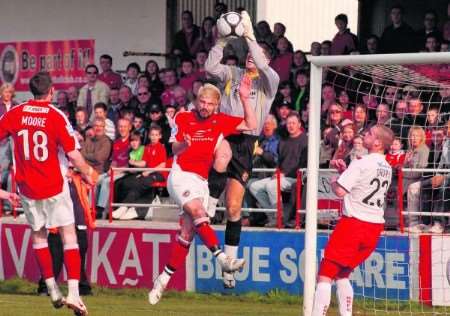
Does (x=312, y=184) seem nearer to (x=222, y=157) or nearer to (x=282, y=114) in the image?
(x=222, y=157)

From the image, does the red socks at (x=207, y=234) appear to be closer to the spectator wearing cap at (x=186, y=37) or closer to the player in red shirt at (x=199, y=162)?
the player in red shirt at (x=199, y=162)

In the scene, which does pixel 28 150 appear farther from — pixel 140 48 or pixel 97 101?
pixel 140 48

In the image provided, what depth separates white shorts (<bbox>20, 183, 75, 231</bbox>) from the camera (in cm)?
1346

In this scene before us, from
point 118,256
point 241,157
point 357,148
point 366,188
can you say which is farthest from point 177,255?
point 118,256

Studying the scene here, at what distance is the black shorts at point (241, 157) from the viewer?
49.4ft

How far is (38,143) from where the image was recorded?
13.3 meters

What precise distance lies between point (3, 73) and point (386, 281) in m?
10.3

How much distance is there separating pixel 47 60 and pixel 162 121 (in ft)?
15.7

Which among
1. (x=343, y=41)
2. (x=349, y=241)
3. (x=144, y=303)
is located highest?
(x=343, y=41)

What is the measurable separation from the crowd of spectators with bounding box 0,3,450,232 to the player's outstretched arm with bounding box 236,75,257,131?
0.98 m

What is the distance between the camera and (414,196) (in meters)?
16.8

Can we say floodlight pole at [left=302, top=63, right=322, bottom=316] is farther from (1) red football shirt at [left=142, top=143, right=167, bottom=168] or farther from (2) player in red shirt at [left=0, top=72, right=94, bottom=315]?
(1) red football shirt at [left=142, top=143, right=167, bottom=168]

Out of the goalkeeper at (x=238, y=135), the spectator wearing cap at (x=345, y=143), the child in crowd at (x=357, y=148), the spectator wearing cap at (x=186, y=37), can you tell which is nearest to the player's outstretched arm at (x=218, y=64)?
the goalkeeper at (x=238, y=135)

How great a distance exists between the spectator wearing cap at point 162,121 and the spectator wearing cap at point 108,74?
2.02 meters
